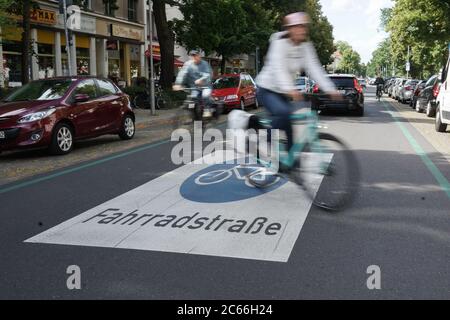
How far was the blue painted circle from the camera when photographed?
6.64 m

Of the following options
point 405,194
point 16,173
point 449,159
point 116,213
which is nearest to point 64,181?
point 16,173

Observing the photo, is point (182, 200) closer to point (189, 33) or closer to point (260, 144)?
point (260, 144)

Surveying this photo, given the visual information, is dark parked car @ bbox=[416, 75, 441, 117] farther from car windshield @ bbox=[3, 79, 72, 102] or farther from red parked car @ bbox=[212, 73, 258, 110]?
car windshield @ bbox=[3, 79, 72, 102]

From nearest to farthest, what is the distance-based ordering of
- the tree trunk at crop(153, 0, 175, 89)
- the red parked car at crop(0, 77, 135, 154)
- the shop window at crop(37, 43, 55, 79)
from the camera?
the red parked car at crop(0, 77, 135, 154) < the tree trunk at crop(153, 0, 175, 89) < the shop window at crop(37, 43, 55, 79)

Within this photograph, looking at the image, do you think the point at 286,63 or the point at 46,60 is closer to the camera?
the point at 286,63

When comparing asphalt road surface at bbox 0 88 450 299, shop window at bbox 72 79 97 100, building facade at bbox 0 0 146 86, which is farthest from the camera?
building facade at bbox 0 0 146 86

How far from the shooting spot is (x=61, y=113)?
1081 centimetres

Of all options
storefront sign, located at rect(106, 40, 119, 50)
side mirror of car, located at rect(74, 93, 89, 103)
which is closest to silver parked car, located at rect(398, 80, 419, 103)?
storefront sign, located at rect(106, 40, 119, 50)

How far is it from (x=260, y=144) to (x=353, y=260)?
2382mm

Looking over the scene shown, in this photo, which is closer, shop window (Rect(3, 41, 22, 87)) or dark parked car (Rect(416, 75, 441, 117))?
dark parked car (Rect(416, 75, 441, 117))

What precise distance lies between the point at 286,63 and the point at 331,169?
1.29 metres

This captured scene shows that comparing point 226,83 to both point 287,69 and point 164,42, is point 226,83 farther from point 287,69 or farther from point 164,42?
point 287,69

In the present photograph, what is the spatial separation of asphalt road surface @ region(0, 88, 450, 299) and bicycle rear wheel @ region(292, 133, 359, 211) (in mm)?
198

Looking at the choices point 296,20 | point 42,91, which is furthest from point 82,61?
point 296,20
